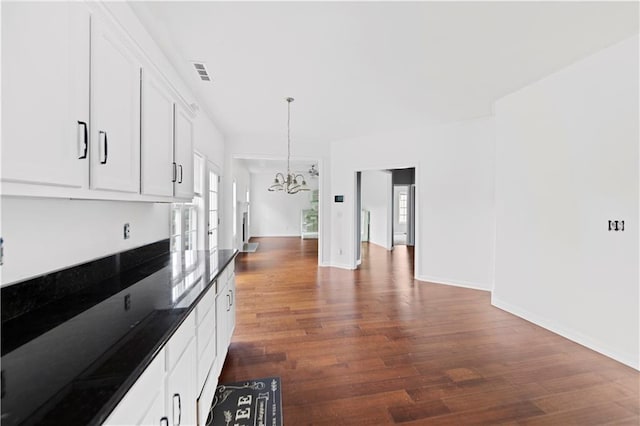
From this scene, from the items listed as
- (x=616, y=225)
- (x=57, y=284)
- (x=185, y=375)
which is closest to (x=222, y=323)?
(x=185, y=375)

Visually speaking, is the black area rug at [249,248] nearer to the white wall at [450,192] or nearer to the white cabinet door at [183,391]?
the white wall at [450,192]

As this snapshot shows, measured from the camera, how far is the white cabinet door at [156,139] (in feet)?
5.55

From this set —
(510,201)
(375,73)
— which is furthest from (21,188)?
(510,201)

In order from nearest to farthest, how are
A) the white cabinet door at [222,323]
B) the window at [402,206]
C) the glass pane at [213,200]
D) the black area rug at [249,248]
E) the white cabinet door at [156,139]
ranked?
the white cabinet door at [156,139]
the white cabinet door at [222,323]
the glass pane at [213,200]
the black area rug at [249,248]
the window at [402,206]

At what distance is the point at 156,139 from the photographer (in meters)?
1.85

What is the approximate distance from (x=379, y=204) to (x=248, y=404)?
781 centimetres

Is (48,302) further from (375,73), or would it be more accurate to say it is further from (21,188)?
(375,73)

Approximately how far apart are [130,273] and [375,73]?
2.96m

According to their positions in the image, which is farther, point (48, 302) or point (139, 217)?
point (139, 217)

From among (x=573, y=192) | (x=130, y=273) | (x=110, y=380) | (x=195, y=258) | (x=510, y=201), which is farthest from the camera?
(x=510, y=201)

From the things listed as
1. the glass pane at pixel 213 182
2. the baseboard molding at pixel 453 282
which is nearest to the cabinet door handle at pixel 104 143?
the glass pane at pixel 213 182

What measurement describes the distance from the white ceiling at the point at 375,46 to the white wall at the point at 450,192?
805 mm

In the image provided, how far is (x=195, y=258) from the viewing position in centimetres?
246

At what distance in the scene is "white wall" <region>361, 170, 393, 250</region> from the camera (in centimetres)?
842
